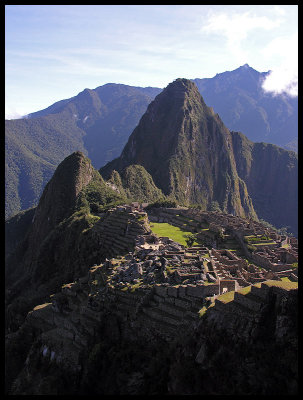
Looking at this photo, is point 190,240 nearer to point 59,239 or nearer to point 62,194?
point 59,239

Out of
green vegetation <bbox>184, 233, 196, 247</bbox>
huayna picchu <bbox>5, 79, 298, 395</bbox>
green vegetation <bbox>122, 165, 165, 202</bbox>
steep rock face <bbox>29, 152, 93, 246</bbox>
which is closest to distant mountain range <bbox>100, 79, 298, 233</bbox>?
green vegetation <bbox>122, 165, 165, 202</bbox>

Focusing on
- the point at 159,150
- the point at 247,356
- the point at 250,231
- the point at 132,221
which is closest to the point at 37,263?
the point at 132,221

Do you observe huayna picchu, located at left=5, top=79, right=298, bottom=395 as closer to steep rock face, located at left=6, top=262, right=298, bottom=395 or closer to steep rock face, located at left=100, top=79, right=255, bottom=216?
steep rock face, located at left=6, top=262, right=298, bottom=395

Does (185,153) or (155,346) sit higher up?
(185,153)

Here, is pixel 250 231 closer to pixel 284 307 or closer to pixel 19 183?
pixel 284 307

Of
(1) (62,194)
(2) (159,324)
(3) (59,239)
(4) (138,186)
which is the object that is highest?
(4) (138,186)

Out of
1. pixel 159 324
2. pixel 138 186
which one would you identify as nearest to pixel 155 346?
pixel 159 324

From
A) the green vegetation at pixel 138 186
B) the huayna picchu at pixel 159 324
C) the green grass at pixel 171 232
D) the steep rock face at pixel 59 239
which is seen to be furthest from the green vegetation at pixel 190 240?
the green vegetation at pixel 138 186

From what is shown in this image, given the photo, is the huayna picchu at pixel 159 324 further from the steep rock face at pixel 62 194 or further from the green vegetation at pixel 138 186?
the green vegetation at pixel 138 186
